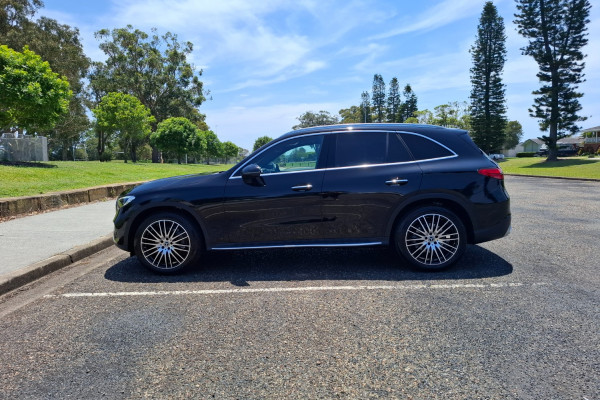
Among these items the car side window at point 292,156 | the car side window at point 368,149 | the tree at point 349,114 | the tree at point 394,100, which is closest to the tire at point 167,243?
the car side window at point 292,156

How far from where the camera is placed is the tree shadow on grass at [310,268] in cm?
474

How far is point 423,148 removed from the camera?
5.04 meters

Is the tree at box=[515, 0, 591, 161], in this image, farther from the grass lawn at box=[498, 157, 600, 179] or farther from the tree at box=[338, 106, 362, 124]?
the tree at box=[338, 106, 362, 124]

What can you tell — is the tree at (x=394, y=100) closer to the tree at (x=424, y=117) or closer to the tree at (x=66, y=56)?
the tree at (x=424, y=117)

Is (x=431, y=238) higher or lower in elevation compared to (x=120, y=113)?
lower

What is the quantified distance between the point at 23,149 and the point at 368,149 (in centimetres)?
2316

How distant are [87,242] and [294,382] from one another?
5004 mm

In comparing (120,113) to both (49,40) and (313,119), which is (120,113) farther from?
(313,119)

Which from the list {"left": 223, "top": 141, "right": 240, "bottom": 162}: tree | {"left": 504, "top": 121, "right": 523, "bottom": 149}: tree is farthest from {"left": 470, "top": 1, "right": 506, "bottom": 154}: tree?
{"left": 223, "top": 141, "right": 240, "bottom": 162}: tree

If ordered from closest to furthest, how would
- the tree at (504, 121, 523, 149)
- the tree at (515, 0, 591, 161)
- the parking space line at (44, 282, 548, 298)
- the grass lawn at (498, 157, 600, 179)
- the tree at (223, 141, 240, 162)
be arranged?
the parking space line at (44, 282, 548, 298) < the grass lawn at (498, 157, 600, 179) < the tree at (515, 0, 591, 161) < the tree at (504, 121, 523, 149) < the tree at (223, 141, 240, 162)

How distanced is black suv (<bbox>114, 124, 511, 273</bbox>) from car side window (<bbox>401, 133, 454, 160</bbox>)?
0.01 meters

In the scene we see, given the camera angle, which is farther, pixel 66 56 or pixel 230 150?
pixel 230 150

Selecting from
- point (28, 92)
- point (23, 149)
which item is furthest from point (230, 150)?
point (28, 92)

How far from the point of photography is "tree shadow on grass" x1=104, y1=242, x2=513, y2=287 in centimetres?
474
